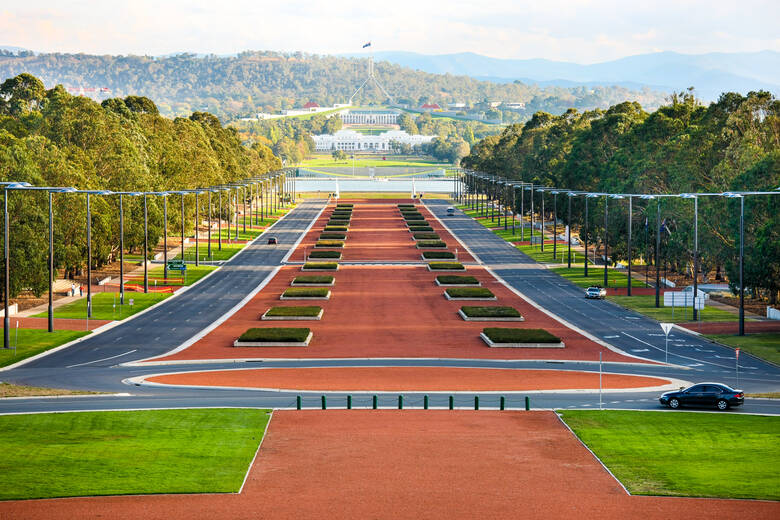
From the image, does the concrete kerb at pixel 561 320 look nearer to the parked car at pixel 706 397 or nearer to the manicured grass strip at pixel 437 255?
the manicured grass strip at pixel 437 255

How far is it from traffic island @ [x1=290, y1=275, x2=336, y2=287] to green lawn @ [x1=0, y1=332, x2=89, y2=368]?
32.2 m

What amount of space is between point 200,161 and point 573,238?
59.8m

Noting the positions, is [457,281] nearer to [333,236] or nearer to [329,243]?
[329,243]

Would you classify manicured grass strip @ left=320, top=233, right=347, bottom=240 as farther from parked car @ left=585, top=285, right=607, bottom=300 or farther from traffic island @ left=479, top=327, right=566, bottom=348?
traffic island @ left=479, top=327, right=566, bottom=348

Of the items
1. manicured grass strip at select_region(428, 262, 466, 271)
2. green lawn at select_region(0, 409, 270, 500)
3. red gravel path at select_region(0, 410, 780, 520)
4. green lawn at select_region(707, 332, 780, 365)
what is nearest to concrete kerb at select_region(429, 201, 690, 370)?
manicured grass strip at select_region(428, 262, 466, 271)

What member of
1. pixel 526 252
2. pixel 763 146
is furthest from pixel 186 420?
pixel 526 252

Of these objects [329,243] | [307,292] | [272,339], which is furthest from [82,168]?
[329,243]

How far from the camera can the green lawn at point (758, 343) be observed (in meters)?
69.7

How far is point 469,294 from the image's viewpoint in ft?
325

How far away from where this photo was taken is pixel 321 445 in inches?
1740

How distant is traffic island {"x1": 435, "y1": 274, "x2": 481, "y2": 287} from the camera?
108562mm

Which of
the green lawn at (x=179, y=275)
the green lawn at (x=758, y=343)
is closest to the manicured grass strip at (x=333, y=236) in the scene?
the green lawn at (x=179, y=275)

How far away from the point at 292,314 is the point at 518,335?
21118mm

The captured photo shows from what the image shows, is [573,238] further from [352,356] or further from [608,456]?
[608,456]
